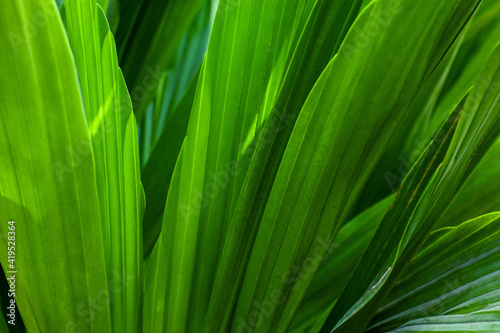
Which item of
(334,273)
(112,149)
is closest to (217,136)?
(112,149)

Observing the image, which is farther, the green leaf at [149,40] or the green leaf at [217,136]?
the green leaf at [149,40]

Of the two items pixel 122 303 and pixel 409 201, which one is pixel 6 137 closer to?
pixel 122 303

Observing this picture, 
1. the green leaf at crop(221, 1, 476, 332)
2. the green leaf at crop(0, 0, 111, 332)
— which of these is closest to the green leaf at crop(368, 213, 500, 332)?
the green leaf at crop(221, 1, 476, 332)

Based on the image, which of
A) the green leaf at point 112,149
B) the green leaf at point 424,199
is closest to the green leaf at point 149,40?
the green leaf at point 112,149

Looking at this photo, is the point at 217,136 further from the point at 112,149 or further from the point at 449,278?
the point at 449,278

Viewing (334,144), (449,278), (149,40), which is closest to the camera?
(334,144)

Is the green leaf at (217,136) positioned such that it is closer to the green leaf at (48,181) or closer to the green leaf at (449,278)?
the green leaf at (48,181)
